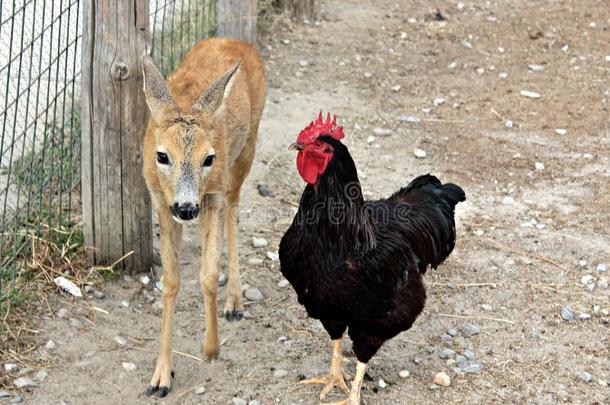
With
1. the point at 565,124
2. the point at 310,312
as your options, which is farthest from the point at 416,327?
the point at 565,124

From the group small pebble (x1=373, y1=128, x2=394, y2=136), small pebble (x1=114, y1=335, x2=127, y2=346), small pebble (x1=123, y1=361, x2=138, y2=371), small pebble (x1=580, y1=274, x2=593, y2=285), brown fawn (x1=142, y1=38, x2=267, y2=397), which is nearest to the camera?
brown fawn (x1=142, y1=38, x2=267, y2=397)

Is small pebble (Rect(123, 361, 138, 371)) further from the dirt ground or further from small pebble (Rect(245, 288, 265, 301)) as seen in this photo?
small pebble (Rect(245, 288, 265, 301))

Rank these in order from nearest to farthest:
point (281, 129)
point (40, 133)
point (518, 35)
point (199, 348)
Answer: point (199, 348) → point (40, 133) → point (281, 129) → point (518, 35)

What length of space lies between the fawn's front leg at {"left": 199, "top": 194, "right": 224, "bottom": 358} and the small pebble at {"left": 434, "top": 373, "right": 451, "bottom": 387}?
4.80 feet

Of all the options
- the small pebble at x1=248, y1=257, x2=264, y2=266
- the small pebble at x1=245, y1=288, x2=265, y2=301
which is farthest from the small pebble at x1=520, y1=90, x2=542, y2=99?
the small pebble at x1=245, y1=288, x2=265, y2=301

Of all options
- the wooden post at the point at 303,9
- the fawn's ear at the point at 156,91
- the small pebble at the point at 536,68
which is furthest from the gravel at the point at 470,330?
the wooden post at the point at 303,9

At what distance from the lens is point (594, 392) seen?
216 inches

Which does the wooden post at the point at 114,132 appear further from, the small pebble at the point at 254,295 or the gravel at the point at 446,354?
the gravel at the point at 446,354

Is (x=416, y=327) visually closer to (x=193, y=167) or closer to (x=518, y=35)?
(x=193, y=167)

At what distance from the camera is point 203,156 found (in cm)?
501

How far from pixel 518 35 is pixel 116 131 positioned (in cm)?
727

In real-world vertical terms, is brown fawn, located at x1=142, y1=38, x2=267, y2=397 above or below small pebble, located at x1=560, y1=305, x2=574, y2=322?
above

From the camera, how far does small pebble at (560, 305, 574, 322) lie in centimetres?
623

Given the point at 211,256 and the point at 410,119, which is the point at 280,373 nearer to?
the point at 211,256
